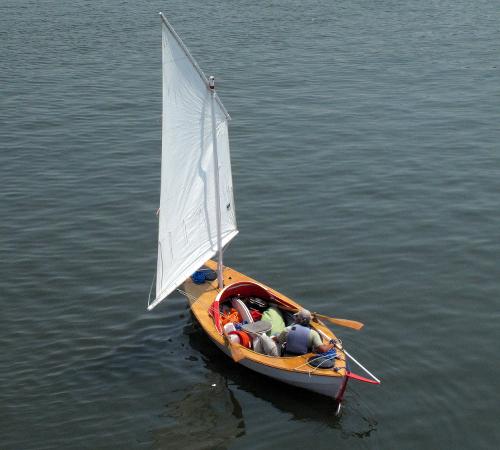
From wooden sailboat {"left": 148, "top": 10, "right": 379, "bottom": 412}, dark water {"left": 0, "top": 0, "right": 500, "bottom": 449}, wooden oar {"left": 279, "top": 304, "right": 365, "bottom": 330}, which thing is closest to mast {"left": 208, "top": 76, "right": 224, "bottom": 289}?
wooden sailboat {"left": 148, "top": 10, "right": 379, "bottom": 412}

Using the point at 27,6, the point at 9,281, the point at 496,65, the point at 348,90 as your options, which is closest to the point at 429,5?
the point at 496,65

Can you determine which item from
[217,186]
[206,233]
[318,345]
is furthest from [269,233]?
[318,345]

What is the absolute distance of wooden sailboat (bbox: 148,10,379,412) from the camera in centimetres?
2647

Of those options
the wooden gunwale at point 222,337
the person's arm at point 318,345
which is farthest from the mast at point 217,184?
the person's arm at point 318,345

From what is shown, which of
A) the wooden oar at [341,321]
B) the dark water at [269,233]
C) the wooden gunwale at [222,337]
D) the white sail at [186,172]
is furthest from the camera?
the wooden oar at [341,321]

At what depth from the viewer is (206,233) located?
3084cm

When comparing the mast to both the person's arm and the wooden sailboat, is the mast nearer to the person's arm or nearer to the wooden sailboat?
the wooden sailboat

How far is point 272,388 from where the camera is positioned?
Answer: 2762 cm

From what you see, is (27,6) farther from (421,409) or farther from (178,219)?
(421,409)

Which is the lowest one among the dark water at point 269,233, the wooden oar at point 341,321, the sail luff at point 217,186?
the dark water at point 269,233

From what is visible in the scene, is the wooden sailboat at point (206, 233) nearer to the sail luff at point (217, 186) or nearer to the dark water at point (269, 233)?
the sail luff at point (217, 186)

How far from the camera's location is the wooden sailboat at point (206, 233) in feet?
86.8

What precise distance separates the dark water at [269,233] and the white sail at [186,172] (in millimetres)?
3309

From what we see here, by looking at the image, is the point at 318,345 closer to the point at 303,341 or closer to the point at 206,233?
the point at 303,341
